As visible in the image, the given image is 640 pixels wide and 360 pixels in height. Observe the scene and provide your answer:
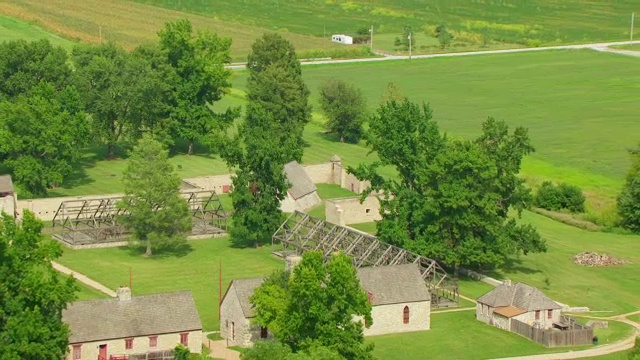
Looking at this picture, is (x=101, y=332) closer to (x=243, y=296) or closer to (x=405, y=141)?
(x=243, y=296)

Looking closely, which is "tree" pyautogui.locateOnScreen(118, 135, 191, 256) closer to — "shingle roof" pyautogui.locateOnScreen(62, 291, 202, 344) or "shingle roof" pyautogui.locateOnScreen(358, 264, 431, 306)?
"shingle roof" pyautogui.locateOnScreen(358, 264, 431, 306)

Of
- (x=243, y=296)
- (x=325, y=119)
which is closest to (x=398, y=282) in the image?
(x=243, y=296)

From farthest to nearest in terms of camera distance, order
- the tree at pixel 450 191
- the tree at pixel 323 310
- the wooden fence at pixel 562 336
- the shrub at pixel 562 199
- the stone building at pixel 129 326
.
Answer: the shrub at pixel 562 199 → the tree at pixel 450 191 → the wooden fence at pixel 562 336 → the stone building at pixel 129 326 → the tree at pixel 323 310

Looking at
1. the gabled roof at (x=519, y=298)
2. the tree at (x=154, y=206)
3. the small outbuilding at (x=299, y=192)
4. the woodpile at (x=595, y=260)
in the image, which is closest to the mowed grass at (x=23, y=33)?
the small outbuilding at (x=299, y=192)

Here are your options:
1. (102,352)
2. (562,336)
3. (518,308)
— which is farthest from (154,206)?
(562,336)

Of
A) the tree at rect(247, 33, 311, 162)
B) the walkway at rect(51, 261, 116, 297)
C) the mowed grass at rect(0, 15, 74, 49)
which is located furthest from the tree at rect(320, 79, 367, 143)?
the walkway at rect(51, 261, 116, 297)

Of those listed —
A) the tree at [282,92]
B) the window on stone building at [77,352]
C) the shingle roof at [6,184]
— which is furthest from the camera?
the tree at [282,92]

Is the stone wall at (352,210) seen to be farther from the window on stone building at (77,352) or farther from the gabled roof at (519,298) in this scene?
the window on stone building at (77,352)
